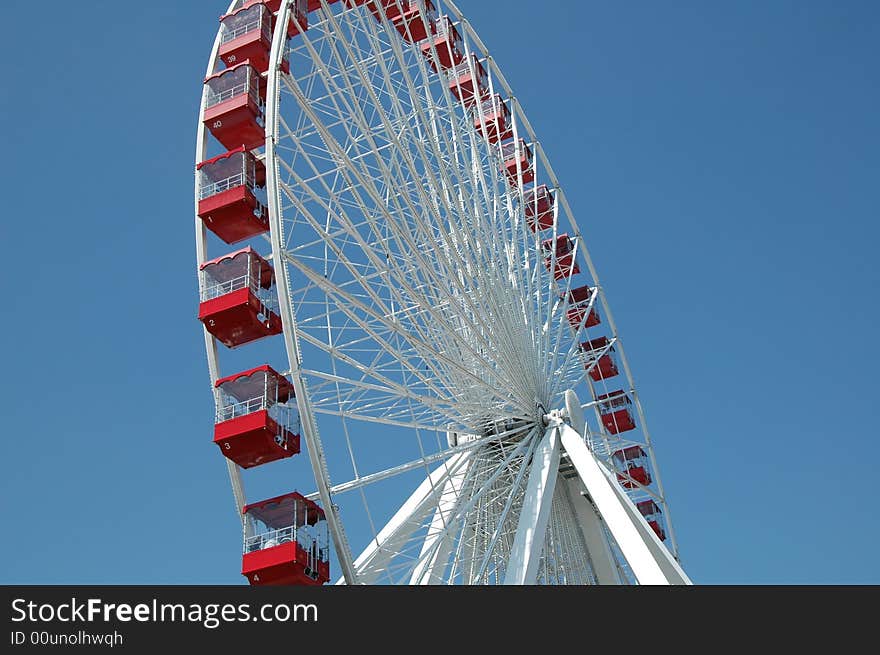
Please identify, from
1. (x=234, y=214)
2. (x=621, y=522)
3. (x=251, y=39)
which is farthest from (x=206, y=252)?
(x=621, y=522)

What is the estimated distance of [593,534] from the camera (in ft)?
57.3

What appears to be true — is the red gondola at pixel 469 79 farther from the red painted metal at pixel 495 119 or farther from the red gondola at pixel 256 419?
the red gondola at pixel 256 419

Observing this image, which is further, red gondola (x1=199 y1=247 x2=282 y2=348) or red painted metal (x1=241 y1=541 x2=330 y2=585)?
red gondola (x1=199 y1=247 x2=282 y2=348)

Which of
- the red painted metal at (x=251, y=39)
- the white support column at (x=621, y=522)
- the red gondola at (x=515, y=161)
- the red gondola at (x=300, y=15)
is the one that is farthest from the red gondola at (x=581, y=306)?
the red gondola at (x=300, y=15)

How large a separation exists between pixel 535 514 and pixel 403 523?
5.79 ft

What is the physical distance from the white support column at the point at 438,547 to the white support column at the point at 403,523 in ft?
0.61

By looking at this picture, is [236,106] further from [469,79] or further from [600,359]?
[600,359]

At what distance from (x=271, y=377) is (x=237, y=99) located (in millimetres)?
4002

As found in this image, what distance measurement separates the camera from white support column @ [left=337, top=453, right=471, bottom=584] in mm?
13852

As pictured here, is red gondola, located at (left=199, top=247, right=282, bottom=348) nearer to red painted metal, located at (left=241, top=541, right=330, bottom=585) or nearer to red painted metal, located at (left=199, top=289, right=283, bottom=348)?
red painted metal, located at (left=199, top=289, right=283, bottom=348)

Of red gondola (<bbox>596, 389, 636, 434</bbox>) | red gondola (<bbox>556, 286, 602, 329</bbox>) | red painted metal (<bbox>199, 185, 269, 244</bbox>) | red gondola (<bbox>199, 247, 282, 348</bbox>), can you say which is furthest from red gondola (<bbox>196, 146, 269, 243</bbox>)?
red gondola (<bbox>596, 389, 636, 434</bbox>)

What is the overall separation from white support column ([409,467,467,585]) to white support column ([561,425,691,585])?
179 cm
